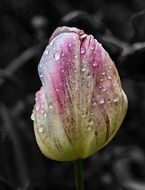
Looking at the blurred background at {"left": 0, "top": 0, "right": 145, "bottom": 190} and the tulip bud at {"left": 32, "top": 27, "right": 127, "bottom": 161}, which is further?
the blurred background at {"left": 0, "top": 0, "right": 145, "bottom": 190}

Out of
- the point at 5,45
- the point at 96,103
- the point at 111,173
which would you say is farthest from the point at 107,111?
the point at 5,45

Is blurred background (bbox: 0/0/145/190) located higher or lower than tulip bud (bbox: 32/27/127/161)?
lower

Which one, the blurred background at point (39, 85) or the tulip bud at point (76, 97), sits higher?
the tulip bud at point (76, 97)

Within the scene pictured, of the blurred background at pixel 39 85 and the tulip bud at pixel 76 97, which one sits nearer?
the tulip bud at pixel 76 97

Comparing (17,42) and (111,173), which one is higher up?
(17,42)

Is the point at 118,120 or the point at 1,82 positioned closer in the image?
the point at 118,120

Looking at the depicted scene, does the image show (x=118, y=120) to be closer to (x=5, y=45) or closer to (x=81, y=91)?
(x=81, y=91)
